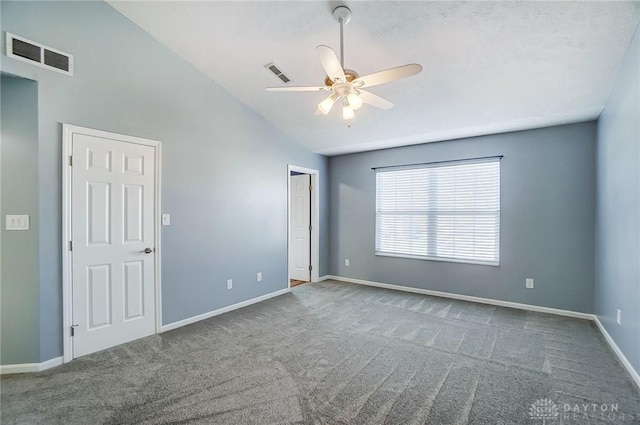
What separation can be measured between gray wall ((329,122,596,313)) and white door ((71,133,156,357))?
12.7 feet

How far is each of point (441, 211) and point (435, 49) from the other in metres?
2.66

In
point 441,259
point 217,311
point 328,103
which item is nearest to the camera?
point 328,103

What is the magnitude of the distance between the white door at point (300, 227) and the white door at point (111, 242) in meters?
2.86

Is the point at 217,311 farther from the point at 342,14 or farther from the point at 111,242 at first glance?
the point at 342,14

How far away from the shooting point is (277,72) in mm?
3332

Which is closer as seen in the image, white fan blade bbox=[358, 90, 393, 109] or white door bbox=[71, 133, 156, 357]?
white fan blade bbox=[358, 90, 393, 109]

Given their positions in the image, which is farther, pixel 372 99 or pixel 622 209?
pixel 622 209

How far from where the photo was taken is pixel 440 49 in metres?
2.70

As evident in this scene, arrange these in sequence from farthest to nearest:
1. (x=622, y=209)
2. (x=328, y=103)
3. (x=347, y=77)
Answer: (x=622, y=209) < (x=328, y=103) < (x=347, y=77)

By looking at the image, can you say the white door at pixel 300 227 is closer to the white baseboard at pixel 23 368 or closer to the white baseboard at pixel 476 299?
the white baseboard at pixel 476 299

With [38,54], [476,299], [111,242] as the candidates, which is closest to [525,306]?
[476,299]

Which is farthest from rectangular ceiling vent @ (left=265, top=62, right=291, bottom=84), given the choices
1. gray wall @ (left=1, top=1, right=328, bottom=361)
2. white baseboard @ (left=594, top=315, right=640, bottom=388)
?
white baseboard @ (left=594, top=315, right=640, bottom=388)

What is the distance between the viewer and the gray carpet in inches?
77.1

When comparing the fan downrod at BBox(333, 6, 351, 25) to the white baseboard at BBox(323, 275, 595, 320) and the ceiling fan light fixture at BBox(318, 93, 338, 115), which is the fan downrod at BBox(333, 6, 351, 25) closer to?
the ceiling fan light fixture at BBox(318, 93, 338, 115)
